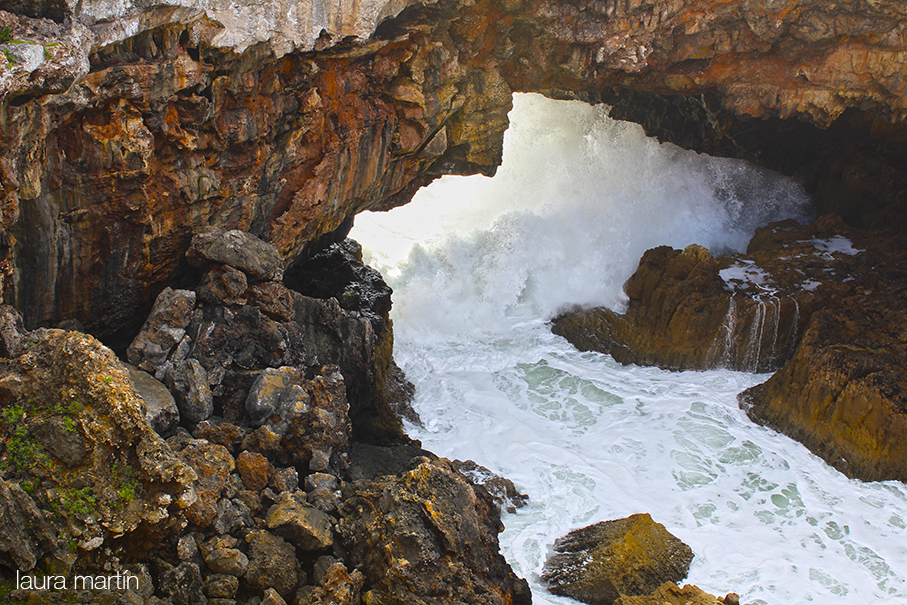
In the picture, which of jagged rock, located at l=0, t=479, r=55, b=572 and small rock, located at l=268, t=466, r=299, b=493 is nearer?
jagged rock, located at l=0, t=479, r=55, b=572

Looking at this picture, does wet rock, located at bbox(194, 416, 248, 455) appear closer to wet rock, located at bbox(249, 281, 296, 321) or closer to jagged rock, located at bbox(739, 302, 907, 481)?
wet rock, located at bbox(249, 281, 296, 321)

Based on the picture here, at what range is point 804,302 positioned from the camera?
15984 mm

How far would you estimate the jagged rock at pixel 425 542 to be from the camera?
750 cm

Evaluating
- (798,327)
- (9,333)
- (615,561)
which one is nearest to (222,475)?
(9,333)

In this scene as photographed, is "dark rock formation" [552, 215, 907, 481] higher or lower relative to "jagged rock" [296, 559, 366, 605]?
higher

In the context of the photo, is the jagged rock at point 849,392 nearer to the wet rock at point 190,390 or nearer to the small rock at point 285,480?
the small rock at point 285,480

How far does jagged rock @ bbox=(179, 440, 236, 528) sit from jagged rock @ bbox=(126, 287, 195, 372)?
1.61 meters

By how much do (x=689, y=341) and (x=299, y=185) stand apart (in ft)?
33.6

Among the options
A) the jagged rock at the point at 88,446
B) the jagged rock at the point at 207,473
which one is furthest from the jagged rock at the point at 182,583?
the jagged rock at the point at 207,473

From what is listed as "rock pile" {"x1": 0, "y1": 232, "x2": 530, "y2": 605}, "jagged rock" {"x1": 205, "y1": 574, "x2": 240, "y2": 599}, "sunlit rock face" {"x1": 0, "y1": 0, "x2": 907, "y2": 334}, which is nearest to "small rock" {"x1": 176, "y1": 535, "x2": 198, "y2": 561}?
"rock pile" {"x1": 0, "y1": 232, "x2": 530, "y2": 605}

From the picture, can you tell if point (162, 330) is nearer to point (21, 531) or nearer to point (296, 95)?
point (21, 531)

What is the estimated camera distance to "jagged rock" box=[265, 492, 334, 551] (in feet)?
24.7

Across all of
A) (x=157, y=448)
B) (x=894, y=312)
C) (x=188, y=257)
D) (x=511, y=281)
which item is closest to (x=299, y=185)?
(x=188, y=257)

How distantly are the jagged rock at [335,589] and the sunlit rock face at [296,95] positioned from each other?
509 cm
